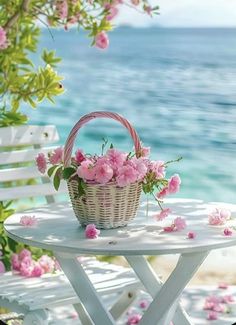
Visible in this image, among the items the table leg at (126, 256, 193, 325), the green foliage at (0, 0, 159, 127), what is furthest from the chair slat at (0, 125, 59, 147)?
the table leg at (126, 256, 193, 325)

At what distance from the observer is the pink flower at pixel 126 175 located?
11.3 ft

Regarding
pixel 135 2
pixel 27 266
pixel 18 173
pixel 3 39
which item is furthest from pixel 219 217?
pixel 135 2

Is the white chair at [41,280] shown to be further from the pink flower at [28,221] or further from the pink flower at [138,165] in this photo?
the pink flower at [138,165]

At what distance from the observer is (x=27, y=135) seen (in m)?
4.98

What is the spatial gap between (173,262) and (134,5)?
118 inches

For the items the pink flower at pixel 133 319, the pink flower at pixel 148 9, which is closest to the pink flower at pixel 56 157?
the pink flower at pixel 133 319

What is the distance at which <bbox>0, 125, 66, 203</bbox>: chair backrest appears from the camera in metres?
4.83

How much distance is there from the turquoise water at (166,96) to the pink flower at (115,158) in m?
6.39

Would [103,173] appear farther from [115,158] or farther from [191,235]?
[191,235]

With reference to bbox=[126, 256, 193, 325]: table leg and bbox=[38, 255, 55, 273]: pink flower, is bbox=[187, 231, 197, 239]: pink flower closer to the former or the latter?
bbox=[126, 256, 193, 325]: table leg

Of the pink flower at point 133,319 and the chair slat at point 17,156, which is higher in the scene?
the chair slat at point 17,156

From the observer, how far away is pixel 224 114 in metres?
13.3

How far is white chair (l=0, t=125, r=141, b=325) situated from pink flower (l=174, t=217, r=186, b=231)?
1.53 ft

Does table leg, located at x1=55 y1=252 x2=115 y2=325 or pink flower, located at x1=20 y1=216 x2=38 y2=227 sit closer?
table leg, located at x1=55 y1=252 x2=115 y2=325
